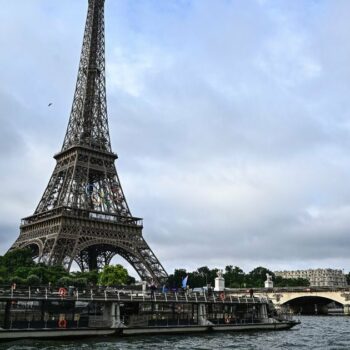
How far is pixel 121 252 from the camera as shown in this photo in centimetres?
9094

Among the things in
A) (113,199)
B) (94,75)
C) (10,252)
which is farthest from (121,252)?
(94,75)

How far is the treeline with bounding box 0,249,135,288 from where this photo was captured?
6775cm

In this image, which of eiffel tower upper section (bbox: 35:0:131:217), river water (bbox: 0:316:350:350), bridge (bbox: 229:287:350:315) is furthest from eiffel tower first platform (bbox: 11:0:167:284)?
river water (bbox: 0:316:350:350)

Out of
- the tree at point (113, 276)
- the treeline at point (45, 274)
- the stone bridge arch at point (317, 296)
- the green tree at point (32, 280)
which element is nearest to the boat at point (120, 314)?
the green tree at point (32, 280)

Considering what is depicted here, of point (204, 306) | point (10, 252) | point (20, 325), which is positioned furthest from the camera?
point (10, 252)

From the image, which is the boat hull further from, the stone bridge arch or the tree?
the stone bridge arch

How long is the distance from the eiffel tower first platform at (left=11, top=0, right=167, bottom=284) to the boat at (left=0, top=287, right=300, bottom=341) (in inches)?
1333

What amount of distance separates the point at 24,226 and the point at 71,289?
187ft

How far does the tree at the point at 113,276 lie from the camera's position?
78.8 m

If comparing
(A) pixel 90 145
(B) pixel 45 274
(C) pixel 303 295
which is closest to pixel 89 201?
(A) pixel 90 145

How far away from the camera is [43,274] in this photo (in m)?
70.5

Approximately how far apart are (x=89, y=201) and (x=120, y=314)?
162 feet

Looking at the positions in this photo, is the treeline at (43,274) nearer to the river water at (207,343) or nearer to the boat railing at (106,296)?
the boat railing at (106,296)

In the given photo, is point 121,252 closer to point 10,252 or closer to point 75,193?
point 75,193
